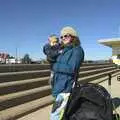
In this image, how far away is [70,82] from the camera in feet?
16.8

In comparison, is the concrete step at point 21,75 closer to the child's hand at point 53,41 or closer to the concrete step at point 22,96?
the concrete step at point 22,96

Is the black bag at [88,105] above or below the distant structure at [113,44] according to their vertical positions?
below

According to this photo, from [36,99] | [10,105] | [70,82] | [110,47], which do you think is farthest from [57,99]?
[110,47]

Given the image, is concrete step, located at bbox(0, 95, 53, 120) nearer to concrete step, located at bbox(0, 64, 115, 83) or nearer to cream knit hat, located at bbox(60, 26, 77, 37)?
concrete step, located at bbox(0, 64, 115, 83)

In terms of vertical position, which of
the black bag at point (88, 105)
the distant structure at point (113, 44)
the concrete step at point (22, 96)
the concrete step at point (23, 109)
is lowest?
the concrete step at point (23, 109)

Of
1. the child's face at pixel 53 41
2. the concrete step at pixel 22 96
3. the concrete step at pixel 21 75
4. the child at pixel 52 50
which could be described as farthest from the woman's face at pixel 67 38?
the concrete step at pixel 21 75

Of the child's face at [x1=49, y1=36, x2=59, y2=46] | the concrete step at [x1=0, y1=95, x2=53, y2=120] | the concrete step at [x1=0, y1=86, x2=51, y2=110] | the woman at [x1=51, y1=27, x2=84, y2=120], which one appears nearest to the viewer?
the woman at [x1=51, y1=27, x2=84, y2=120]

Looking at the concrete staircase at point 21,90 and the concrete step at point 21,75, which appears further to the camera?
the concrete step at point 21,75

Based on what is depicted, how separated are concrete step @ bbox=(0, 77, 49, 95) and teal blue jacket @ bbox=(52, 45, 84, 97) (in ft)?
9.56

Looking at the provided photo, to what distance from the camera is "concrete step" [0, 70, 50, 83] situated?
820 cm

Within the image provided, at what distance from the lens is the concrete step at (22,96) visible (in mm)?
7840

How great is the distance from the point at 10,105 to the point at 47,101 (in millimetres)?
1943

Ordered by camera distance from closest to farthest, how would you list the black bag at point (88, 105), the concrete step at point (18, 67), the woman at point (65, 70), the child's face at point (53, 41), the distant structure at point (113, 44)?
the black bag at point (88, 105)
the woman at point (65, 70)
the child's face at point (53, 41)
the concrete step at point (18, 67)
the distant structure at point (113, 44)

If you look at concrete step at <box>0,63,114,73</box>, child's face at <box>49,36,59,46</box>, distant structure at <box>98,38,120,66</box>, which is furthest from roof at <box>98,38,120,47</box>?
child's face at <box>49,36,59,46</box>
